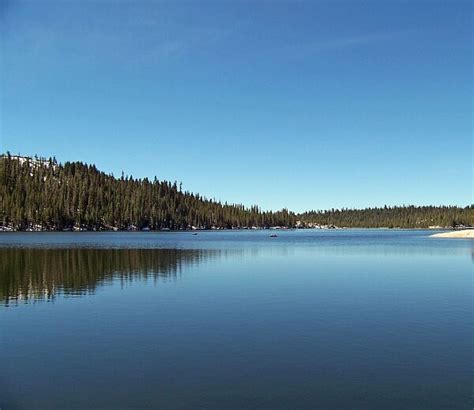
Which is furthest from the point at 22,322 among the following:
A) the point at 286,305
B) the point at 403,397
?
the point at 403,397

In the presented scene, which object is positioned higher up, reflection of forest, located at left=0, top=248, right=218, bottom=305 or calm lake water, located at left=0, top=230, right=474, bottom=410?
reflection of forest, located at left=0, top=248, right=218, bottom=305

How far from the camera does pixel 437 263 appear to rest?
2667 inches

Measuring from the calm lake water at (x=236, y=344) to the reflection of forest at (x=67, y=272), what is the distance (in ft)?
1.90

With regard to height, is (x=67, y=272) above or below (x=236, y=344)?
above

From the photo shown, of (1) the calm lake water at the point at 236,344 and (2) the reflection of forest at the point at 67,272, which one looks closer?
(1) the calm lake water at the point at 236,344

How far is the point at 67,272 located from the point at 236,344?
3733cm

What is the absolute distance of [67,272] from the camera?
56.2 metres

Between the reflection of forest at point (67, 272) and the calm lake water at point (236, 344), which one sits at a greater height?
the reflection of forest at point (67, 272)

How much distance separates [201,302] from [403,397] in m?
20.6

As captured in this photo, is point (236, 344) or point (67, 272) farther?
point (67, 272)

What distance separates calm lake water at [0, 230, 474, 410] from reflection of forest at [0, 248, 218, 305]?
1.90 feet

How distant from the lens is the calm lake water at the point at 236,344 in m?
17.5

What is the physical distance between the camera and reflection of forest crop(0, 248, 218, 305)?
42156 millimetres

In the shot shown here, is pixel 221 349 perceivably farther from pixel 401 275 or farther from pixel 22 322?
pixel 401 275
